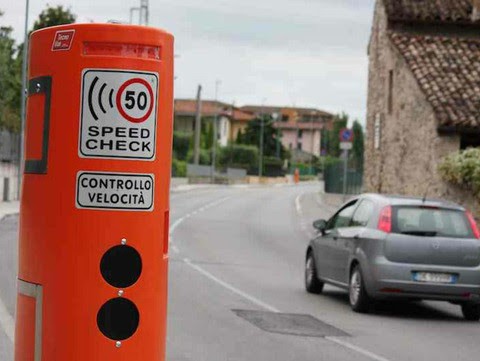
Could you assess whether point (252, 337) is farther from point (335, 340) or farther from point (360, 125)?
point (360, 125)

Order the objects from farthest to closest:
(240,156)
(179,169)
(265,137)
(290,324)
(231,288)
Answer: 1. (265,137)
2. (240,156)
3. (179,169)
4. (231,288)
5. (290,324)

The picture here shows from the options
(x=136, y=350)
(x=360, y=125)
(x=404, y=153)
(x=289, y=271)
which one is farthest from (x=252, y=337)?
(x=360, y=125)

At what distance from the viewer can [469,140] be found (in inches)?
1394

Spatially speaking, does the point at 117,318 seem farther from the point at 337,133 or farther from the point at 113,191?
the point at 337,133

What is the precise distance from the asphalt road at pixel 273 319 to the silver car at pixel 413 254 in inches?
14.2

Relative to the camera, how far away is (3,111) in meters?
51.1

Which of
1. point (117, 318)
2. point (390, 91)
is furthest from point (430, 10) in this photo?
point (117, 318)

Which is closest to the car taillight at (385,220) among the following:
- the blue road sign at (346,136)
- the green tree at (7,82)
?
the blue road sign at (346,136)

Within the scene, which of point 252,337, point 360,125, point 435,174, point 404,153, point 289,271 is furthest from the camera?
point 360,125

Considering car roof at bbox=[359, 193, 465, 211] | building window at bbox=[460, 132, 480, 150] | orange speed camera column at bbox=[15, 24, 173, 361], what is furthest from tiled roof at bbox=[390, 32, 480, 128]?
orange speed camera column at bbox=[15, 24, 173, 361]

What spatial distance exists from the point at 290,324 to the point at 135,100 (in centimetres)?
905

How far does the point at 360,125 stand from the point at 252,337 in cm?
16245

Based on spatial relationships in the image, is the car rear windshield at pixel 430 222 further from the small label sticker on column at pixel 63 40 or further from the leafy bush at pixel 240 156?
the leafy bush at pixel 240 156

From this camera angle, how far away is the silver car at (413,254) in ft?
54.1
